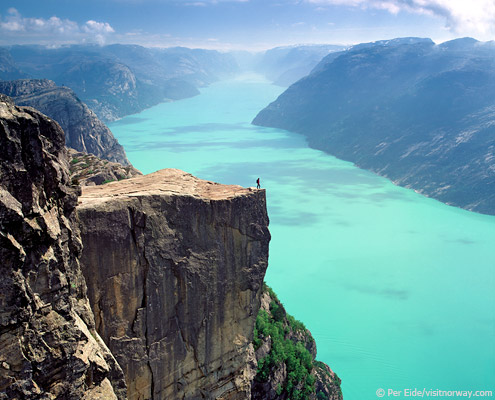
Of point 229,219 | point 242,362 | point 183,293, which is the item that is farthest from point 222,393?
point 229,219

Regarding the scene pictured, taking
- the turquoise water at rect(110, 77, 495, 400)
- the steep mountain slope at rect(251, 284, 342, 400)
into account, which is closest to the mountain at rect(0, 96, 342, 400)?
the steep mountain slope at rect(251, 284, 342, 400)

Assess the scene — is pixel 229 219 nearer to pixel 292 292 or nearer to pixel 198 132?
pixel 292 292

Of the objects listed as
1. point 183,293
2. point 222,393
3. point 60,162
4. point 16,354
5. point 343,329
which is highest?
point 60,162

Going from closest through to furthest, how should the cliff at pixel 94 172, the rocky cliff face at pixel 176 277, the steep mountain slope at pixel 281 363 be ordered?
the rocky cliff face at pixel 176 277, the steep mountain slope at pixel 281 363, the cliff at pixel 94 172

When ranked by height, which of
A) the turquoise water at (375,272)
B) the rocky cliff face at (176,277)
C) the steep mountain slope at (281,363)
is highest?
the rocky cliff face at (176,277)

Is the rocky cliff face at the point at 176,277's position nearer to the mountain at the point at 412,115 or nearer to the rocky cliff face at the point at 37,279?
the rocky cliff face at the point at 37,279

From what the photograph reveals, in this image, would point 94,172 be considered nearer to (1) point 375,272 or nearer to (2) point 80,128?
(1) point 375,272

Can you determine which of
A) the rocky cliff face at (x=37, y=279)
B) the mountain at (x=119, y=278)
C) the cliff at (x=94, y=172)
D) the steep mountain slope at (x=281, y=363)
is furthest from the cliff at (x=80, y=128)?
the rocky cliff face at (x=37, y=279)
